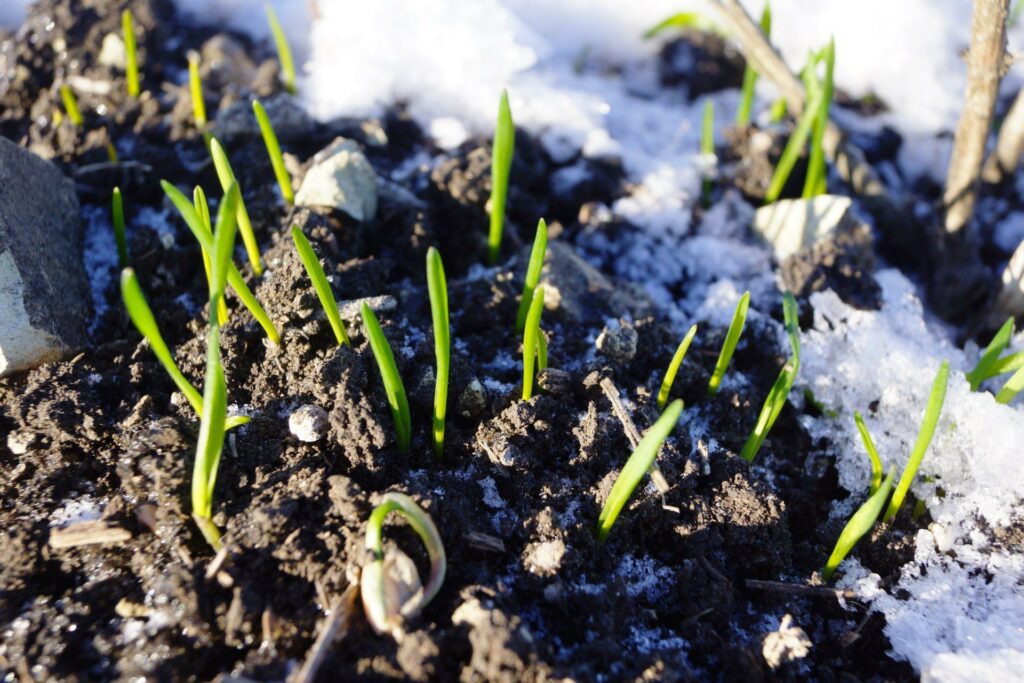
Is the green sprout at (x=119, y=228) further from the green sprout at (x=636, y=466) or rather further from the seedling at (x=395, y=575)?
the green sprout at (x=636, y=466)

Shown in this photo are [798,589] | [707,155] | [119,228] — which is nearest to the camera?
[798,589]

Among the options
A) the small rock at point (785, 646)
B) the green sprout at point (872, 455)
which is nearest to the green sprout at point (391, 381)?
the small rock at point (785, 646)

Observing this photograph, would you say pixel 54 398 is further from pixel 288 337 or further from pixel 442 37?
pixel 442 37

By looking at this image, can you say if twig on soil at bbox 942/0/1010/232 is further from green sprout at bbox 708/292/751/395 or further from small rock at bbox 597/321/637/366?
small rock at bbox 597/321/637/366

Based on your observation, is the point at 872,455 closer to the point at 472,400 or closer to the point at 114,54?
the point at 472,400

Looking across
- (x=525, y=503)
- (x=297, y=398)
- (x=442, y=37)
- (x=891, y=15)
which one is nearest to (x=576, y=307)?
(x=525, y=503)

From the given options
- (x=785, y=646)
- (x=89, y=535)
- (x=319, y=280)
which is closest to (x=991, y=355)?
(x=785, y=646)
